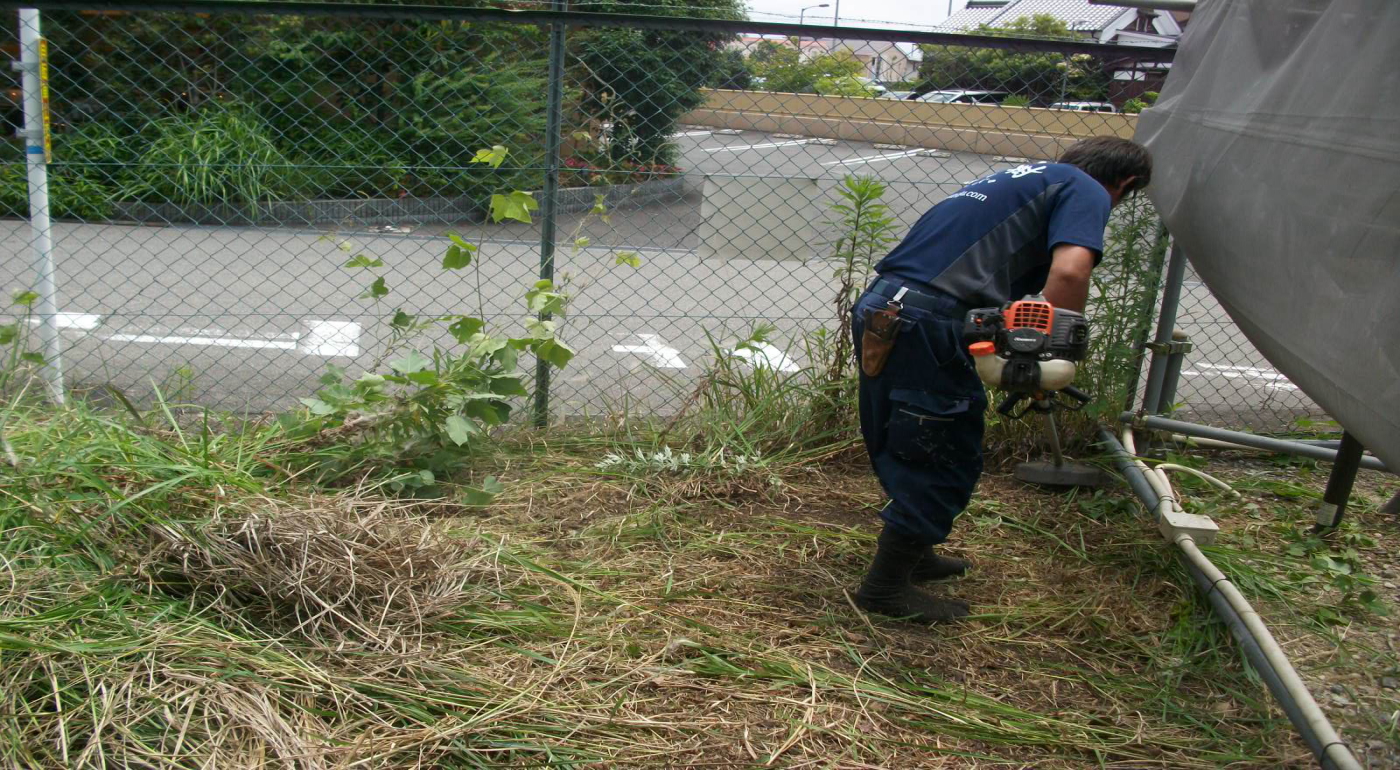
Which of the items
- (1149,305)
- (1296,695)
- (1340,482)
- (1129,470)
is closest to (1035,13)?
(1149,305)

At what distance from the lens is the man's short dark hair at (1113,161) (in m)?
3.02

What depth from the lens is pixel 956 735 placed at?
99.3 inches

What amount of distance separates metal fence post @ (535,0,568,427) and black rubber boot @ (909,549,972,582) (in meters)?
1.58

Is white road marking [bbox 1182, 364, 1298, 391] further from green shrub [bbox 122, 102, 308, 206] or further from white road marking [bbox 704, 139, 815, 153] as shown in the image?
green shrub [bbox 122, 102, 308, 206]

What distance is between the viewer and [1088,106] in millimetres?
4570

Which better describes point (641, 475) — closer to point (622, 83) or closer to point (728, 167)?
point (728, 167)

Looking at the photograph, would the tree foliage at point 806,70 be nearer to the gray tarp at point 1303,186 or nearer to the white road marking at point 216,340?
the gray tarp at point 1303,186

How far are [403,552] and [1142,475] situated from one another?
8.06ft

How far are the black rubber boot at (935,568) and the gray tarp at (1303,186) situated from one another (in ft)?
3.64

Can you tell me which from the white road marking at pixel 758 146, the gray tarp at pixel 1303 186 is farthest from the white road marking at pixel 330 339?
the gray tarp at pixel 1303 186

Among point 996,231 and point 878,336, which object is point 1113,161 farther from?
point 878,336

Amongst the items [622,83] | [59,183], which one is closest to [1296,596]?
[622,83]

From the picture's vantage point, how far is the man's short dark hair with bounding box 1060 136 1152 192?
3.02 m

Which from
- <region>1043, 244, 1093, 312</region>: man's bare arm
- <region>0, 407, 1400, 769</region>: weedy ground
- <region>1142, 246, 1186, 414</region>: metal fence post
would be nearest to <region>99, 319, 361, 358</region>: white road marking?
<region>0, 407, 1400, 769</region>: weedy ground
